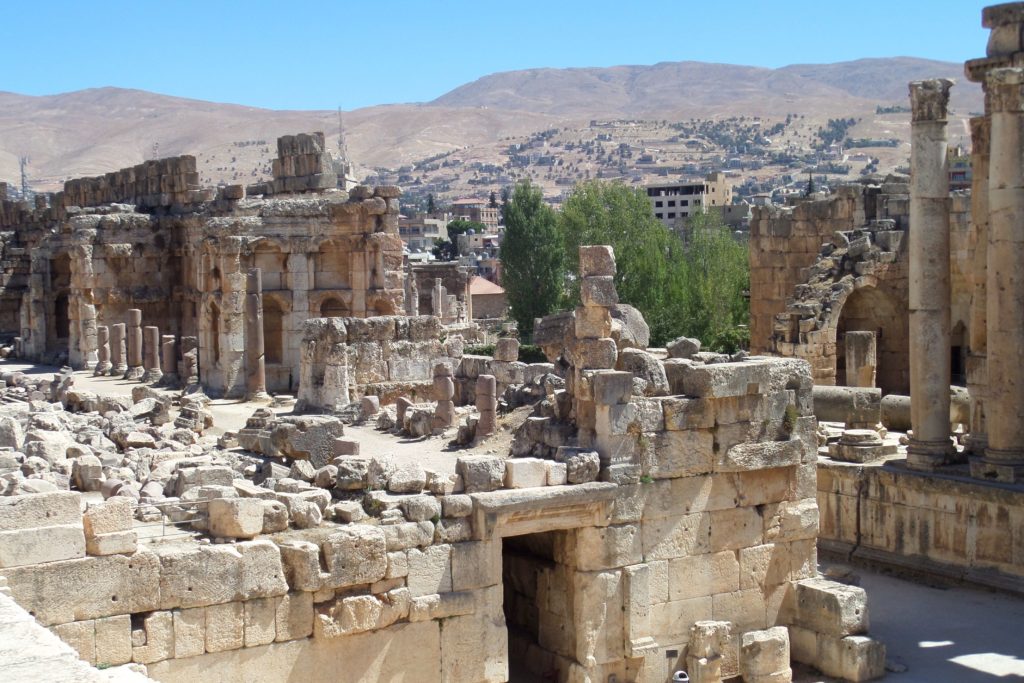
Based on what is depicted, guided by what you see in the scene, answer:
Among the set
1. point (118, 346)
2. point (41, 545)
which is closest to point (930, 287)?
point (41, 545)

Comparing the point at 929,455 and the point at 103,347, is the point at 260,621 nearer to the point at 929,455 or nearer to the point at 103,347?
the point at 929,455

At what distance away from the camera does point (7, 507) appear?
382 inches

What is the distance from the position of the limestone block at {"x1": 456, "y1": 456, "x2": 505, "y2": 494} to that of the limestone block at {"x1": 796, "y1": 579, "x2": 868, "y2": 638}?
3.68m

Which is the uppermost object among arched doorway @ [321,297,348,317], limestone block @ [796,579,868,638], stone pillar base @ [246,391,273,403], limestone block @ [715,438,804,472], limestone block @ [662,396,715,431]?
arched doorway @ [321,297,348,317]

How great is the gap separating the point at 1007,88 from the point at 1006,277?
7.77 ft

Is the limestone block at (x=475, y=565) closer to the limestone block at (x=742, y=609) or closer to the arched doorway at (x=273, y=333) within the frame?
the limestone block at (x=742, y=609)

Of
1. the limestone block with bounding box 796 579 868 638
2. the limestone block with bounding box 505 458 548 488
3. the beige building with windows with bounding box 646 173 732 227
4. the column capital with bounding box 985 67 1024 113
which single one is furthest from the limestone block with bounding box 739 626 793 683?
the beige building with windows with bounding box 646 173 732 227

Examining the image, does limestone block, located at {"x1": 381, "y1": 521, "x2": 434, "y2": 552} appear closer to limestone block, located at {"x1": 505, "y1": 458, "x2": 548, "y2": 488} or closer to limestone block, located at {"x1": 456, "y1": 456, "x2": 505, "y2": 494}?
limestone block, located at {"x1": 456, "y1": 456, "x2": 505, "y2": 494}

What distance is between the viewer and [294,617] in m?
10.8

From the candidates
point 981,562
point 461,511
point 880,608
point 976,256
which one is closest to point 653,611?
point 461,511

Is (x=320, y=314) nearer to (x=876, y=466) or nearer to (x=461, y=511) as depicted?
(x=876, y=466)

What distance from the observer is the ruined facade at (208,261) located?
28.2 meters

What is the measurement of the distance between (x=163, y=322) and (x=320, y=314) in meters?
7.48

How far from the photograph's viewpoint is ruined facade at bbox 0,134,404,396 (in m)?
28.2
